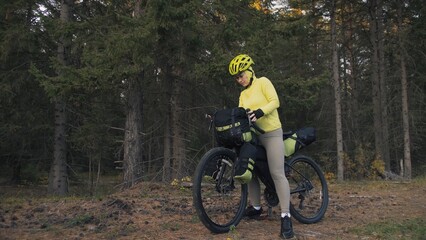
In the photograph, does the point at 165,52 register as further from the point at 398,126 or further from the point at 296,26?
the point at 398,126

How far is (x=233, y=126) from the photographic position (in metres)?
4.60

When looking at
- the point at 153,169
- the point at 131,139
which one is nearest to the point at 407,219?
the point at 131,139

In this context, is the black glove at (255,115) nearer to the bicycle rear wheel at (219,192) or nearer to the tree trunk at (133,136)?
the bicycle rear wheel at (219,192)

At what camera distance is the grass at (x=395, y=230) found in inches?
182

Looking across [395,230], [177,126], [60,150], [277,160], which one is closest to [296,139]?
[277,160]

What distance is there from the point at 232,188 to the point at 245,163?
393 mm

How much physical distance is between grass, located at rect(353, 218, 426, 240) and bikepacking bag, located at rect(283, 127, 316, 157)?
1.20 metres

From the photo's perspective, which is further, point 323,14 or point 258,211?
point 323,14

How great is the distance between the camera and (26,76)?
49.5 feet

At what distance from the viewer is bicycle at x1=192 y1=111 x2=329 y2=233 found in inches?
177

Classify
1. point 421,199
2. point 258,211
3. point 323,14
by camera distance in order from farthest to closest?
point 323,14 → point 421,199 → point 258,211

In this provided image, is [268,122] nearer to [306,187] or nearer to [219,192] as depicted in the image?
[219,192]

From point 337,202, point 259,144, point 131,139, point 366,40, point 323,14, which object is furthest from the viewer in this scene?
point 366,40

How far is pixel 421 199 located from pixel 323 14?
12.3 m
